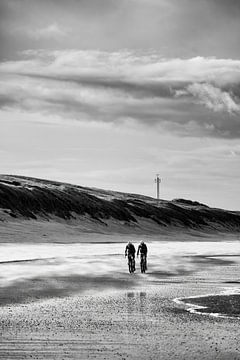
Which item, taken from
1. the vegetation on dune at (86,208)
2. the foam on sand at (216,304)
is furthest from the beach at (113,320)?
the vegetation on dune at (86,208)

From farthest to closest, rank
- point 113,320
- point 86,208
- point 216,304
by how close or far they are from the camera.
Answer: point 86,208 → point 216,304 → point 113,320

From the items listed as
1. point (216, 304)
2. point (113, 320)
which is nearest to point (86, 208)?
point (216, 304)

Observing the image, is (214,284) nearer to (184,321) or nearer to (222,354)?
(184,321)

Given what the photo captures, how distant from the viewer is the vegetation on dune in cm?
12206

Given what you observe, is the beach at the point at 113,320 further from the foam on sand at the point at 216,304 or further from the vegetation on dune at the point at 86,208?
the vegetation on dune at the point at 86,208

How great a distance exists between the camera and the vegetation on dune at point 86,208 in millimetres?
122062

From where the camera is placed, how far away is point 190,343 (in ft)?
45.5

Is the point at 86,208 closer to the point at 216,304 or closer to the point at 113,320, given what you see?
the point at 216,304

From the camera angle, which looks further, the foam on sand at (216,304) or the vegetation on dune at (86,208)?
the vegetation on dune at (86,208)

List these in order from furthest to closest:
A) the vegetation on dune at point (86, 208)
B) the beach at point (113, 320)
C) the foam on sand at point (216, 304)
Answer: the vegetation on dune at point (86, 208), the foam on sand at point (216, 304), the beach at point (113, 320)

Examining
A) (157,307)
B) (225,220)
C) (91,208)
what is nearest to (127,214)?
(91,208)

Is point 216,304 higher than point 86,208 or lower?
lower

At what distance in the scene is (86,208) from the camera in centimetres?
13762

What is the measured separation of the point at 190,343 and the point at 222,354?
121cm
